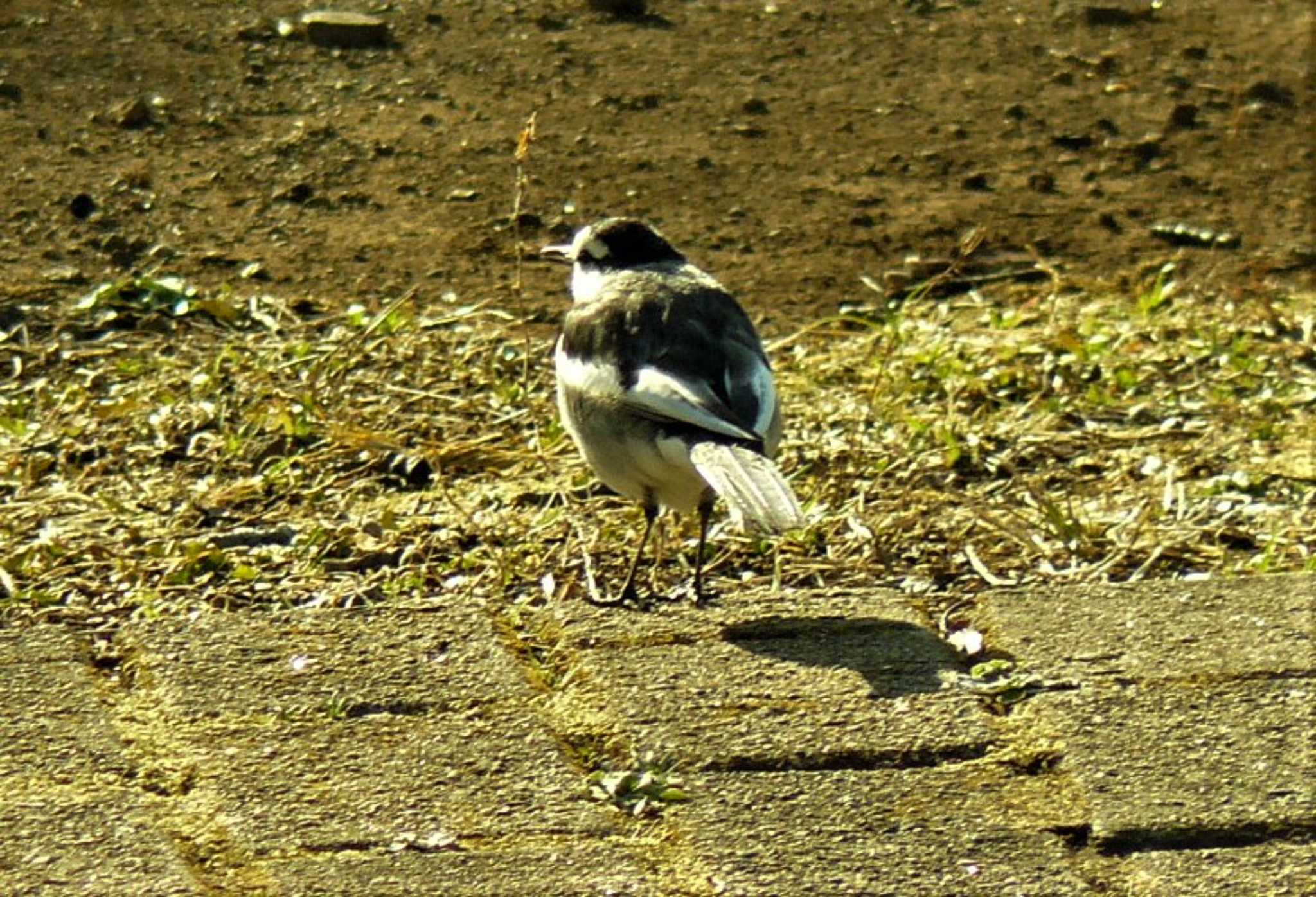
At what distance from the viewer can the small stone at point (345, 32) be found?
8516 mm

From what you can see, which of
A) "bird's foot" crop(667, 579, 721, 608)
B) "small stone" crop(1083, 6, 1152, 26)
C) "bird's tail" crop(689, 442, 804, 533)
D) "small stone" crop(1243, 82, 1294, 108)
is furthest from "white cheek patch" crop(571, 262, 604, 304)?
"small stone" crop(1083, 6, 1152, 26)

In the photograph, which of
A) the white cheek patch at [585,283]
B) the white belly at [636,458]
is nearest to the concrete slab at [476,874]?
the white belly at [636,458]

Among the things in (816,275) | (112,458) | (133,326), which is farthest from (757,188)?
(112,458)

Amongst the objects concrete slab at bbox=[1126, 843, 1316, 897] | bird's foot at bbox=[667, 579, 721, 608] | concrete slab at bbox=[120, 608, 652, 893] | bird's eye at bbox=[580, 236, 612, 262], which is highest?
bird's eye at bbox=[580, 236, 612, 262]

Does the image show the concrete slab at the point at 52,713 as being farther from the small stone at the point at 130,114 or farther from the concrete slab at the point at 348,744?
the small stone at the point at 130,114

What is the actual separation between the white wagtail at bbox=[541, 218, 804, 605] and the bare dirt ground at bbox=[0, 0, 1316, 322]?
53.1 inches

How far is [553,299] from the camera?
6.88 m

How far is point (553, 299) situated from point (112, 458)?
1.59m

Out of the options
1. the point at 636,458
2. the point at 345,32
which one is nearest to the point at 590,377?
the point at 636,458

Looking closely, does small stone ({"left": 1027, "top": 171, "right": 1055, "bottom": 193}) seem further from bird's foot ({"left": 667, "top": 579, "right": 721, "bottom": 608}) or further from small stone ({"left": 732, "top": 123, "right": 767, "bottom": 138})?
bird's foot ({"left": 667, "top": 579, "right": 721, "bottom": 608})

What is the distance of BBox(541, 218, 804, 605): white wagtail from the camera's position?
15.9 ft

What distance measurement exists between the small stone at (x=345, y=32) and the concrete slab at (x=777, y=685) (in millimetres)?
4292

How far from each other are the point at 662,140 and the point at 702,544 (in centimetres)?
312

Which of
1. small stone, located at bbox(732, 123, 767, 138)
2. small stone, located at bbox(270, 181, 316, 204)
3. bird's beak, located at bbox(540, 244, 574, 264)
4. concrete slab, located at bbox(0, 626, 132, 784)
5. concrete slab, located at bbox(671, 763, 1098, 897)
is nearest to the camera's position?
concrete slab, located at bbox(671, 763, 1098, 897)
